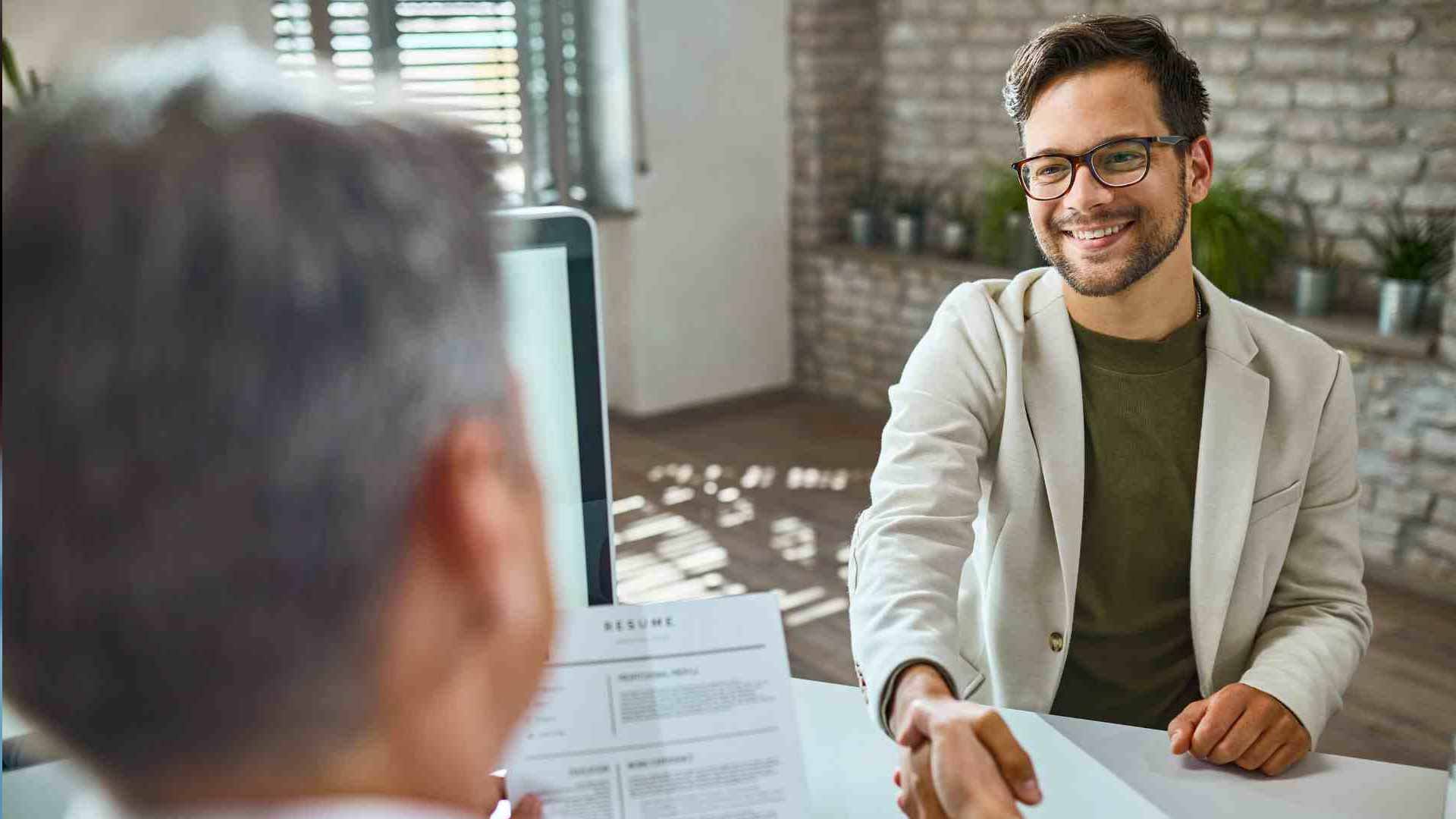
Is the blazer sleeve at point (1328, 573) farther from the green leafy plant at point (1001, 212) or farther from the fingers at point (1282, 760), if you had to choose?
the green leafy plant at point (1001, 212)

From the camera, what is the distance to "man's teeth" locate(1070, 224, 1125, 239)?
131cm

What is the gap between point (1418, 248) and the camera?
319 cm

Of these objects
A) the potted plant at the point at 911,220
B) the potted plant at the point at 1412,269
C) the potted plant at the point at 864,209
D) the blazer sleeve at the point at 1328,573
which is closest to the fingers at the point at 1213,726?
the blazer sleeve at the point at 1328,573

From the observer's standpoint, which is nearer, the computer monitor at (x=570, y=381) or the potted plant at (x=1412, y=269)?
the computer monitor at (x=570, y=381)

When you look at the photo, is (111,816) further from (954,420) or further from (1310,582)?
(1310,582)

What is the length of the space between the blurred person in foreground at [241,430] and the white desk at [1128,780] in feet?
2.38

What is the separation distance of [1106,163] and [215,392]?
1187 mm

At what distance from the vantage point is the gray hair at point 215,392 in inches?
9.6

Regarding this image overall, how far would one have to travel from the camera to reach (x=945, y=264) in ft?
14.7

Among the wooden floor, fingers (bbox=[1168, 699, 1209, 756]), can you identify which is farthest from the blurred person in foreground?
the wooden floor

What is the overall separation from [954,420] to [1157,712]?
Answer: 396mm

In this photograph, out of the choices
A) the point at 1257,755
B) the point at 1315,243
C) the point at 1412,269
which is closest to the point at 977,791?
the point at 1257,755

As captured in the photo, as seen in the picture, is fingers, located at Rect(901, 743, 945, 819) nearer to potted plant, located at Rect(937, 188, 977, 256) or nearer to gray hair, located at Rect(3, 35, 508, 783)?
gray hair, located at Rect(3, 35, 508, 783)

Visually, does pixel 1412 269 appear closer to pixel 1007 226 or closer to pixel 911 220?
pixel 1007 226
